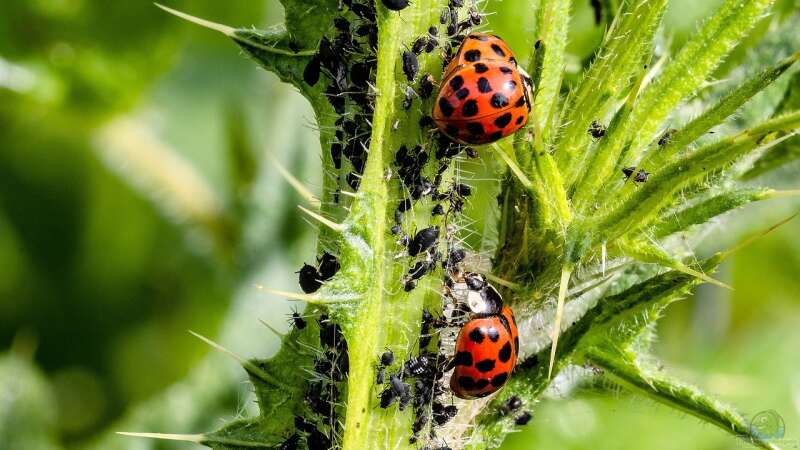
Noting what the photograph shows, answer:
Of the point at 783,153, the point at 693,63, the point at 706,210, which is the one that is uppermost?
the point at 783,153

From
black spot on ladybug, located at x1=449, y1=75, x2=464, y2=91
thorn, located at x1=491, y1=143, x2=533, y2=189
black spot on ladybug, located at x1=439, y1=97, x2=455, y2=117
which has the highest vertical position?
black spot on ladybug, located at x1=449, y1=75, x2=464, y2=91

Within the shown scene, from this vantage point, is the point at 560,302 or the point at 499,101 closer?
the point at 560,302

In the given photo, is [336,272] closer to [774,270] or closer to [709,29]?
[709,29]

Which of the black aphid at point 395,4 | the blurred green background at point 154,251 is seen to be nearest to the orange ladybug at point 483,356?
the black aphid at point 395,4

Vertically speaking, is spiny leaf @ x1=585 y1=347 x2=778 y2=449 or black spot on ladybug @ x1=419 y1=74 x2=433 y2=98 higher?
black spot on ladybug @ x1=419 y1=74 x2=433 y2=98

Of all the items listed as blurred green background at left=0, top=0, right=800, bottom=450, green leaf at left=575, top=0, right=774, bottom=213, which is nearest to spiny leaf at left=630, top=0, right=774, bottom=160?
green leaf at left=575, top=0, right=774, bottom=213

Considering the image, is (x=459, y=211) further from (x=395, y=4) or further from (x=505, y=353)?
(x=395, y=4)

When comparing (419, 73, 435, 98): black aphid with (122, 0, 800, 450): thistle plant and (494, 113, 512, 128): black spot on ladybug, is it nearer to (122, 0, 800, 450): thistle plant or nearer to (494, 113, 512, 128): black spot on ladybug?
(122, 0, 800, 450): thistle plant

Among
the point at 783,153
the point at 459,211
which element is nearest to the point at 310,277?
the point at 459,211
